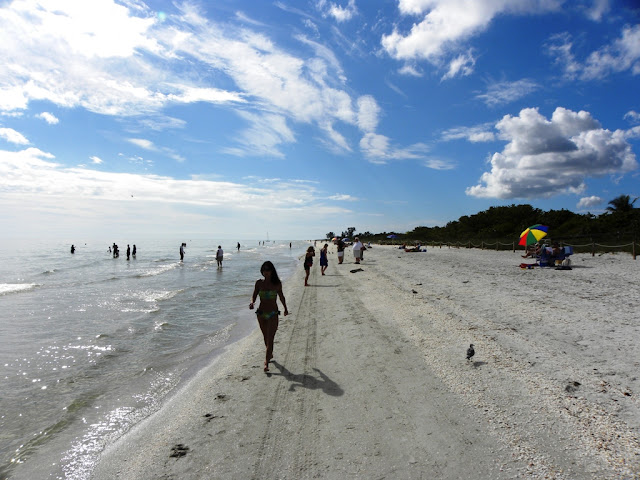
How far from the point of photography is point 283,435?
3621 millimetres

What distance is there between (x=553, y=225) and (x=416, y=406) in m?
48.3

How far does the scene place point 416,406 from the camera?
4.06 meters

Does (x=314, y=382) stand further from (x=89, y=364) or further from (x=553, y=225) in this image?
(x=553, y=225)

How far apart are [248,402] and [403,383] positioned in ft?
7.16

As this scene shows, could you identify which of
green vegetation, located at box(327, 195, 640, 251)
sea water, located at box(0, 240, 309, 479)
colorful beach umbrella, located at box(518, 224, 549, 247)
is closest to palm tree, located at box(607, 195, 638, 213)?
green vegetation, located at box(327, 195, 640, 251)

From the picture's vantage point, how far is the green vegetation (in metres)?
27.8

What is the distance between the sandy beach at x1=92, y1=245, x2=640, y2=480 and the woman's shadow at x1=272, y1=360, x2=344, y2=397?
3 cm

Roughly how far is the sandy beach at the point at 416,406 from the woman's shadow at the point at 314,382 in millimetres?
28

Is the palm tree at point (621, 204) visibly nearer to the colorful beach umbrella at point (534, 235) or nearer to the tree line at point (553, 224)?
the tree line at point (553, 224)

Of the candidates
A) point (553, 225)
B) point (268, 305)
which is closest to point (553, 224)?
point (553, 225)

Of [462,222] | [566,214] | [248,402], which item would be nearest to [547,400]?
[248,402]

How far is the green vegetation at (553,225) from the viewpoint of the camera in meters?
27.8

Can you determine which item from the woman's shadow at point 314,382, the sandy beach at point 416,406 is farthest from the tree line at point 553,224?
the woman's shadow at point 314,382

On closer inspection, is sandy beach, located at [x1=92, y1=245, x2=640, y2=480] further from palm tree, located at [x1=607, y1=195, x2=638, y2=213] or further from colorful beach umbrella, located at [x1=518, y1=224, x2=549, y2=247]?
palm tree, located at [x1=607, y1=195, x2=638, y2=213]
